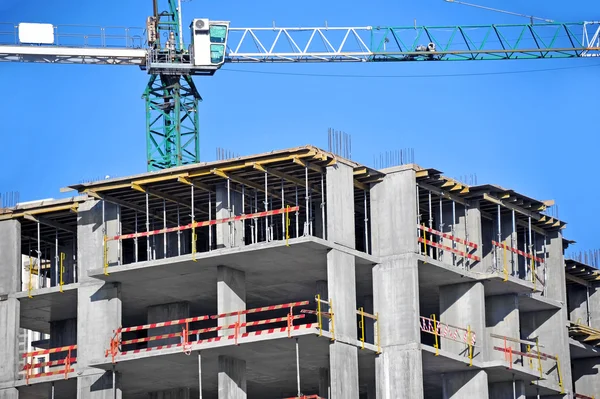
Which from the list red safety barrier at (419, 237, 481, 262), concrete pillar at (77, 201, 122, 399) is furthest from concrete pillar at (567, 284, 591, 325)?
concrete pillar at (77, 201, 122, 399)

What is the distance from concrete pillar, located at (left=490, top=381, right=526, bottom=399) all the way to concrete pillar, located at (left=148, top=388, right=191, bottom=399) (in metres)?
13.1

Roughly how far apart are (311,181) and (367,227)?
12.1 feet

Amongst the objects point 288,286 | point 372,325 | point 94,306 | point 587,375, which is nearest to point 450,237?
point 372,325

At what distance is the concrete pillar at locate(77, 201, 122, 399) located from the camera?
7031 centimetres

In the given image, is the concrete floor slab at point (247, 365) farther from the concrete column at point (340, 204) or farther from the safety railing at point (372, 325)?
the concrete column at point (340, 204)

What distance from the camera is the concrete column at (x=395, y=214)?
69688 mm

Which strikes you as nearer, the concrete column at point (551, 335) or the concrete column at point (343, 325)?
the concrete column at point (343, 325)

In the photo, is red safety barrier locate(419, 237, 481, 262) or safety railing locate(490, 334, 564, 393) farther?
safety railing locate(490, 334, 564, 393)

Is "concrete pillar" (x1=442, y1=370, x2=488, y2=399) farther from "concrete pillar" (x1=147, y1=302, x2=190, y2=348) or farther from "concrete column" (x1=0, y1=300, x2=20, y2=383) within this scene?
"concrete column" (x1=0, y1=300, x2=20, y2=383)

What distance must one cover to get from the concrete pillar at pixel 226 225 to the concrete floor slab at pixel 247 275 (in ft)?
3.57

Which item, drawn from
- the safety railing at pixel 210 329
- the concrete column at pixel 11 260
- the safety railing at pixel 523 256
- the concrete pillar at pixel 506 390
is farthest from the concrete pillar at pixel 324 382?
the concrete column at pixel 11 260

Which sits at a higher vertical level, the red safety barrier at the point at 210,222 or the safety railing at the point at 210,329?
the red safety barrier at the point at 210,222

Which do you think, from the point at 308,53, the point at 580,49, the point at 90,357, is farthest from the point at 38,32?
the point at 90,357

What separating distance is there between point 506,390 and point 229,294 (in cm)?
1373
